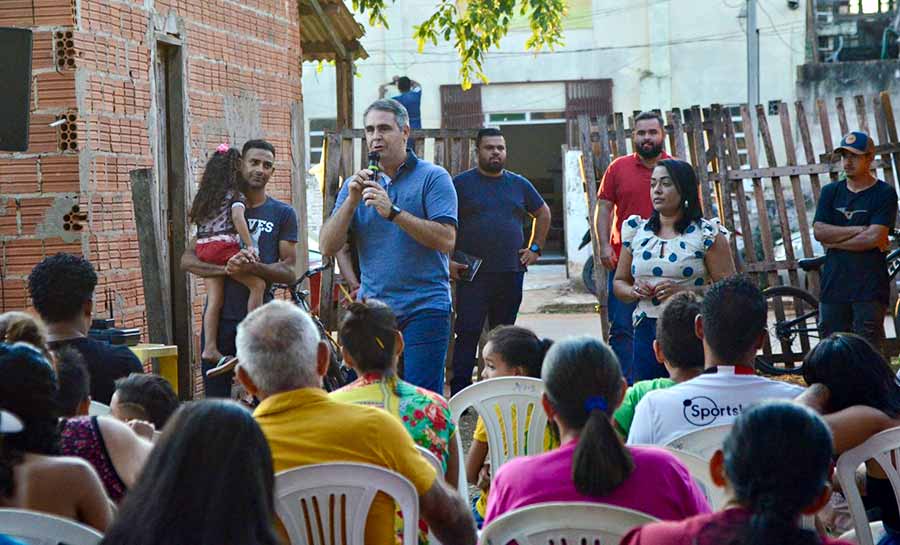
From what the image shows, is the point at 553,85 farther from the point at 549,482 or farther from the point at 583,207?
the point at 549,482

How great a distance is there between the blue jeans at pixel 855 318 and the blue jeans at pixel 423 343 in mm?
3704

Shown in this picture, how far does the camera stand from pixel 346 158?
11.3m

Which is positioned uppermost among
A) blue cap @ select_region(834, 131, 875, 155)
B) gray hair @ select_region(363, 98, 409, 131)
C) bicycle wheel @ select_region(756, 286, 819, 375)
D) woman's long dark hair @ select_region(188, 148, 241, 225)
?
gray hair @ select_region(363, 98, 409, 131)

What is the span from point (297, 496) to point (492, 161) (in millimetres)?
6218

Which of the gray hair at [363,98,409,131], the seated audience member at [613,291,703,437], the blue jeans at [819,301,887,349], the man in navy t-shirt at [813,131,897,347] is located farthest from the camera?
the blue jeans at [819,301,887,349]

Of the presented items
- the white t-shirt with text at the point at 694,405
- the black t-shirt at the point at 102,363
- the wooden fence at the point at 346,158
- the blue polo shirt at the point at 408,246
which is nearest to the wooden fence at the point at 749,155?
the wooden fence at the point at 346,158

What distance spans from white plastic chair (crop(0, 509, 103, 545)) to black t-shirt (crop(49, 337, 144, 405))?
A: 2280 millimetres

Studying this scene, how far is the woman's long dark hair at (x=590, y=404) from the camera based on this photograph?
141 inches

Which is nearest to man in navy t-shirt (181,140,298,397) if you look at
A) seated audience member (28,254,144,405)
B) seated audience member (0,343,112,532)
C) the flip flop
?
the flip flop

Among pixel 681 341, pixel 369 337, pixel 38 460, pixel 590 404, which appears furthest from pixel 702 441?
pixel 38 460

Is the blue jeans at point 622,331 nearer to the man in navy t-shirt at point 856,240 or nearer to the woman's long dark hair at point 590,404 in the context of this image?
the man in navy t-shirt at point 856,240

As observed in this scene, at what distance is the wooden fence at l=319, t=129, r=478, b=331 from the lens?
11148mm

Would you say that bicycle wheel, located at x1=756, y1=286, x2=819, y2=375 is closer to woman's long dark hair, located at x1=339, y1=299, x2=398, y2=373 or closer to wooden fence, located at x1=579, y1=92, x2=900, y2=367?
wooden fence, located at x1=579, y1=92, x2=900, y2=367

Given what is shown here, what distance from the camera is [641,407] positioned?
476cm
